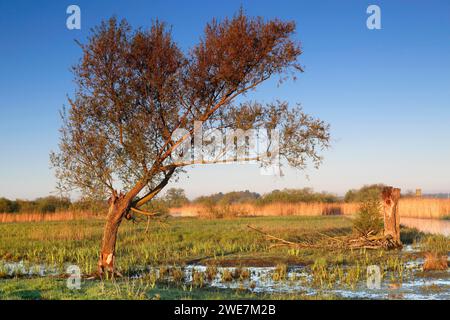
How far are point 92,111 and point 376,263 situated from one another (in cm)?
1077

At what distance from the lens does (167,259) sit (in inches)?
858

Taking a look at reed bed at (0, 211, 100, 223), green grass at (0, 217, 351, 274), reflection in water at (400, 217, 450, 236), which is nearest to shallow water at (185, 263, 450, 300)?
green grass at (0, 217, 351, 274)

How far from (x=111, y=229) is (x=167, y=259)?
4.20m

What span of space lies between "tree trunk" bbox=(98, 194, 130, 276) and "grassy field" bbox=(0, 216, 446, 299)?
0.53m

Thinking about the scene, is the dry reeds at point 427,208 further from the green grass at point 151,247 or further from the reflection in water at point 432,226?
the green grass at point 151,247

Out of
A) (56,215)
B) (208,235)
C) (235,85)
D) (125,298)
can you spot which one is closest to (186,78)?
(235,85)

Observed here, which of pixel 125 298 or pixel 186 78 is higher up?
pixel 186 78

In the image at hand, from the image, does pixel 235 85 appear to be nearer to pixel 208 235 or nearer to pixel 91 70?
pixel 91 70

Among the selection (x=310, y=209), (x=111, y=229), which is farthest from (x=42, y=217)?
(x=111, y=229)

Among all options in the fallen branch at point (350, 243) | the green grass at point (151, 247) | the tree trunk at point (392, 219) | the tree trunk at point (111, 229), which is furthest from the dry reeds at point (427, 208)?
the tree trunk at point (111, 229)

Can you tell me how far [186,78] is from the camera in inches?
718

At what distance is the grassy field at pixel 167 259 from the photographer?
13.5 metres

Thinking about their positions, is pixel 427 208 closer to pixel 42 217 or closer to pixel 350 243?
pixel 350 243

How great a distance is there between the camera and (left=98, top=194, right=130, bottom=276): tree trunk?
17.9 meters
